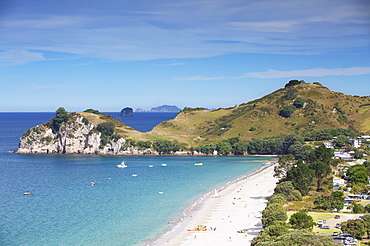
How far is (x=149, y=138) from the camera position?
175750 millimetres

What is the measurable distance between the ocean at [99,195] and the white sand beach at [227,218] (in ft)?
11.9

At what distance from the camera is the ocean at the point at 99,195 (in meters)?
58.8

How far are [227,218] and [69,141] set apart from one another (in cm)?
11796

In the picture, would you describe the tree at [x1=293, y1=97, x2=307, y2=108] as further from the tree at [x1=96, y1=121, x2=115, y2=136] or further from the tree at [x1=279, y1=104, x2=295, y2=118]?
the tree at [x1=96, y1=121, x2=115, y2=136]

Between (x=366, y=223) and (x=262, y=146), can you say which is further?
(x=262, y=146)

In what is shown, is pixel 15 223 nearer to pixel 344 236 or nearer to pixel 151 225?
pixel 151 225

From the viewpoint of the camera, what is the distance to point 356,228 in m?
48.7

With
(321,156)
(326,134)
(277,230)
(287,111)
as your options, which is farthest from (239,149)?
(277,230)

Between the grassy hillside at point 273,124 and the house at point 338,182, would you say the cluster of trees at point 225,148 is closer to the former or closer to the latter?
the grassy hillside at point 273,124

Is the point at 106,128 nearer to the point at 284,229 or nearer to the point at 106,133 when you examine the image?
the point at 106,133

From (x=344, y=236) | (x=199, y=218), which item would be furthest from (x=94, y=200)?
(x=344, y=236)

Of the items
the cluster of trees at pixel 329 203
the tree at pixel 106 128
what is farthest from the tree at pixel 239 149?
the cluster of trees at pixel 329 203

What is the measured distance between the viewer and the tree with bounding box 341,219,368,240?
159ft

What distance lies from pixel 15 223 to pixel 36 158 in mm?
91097
